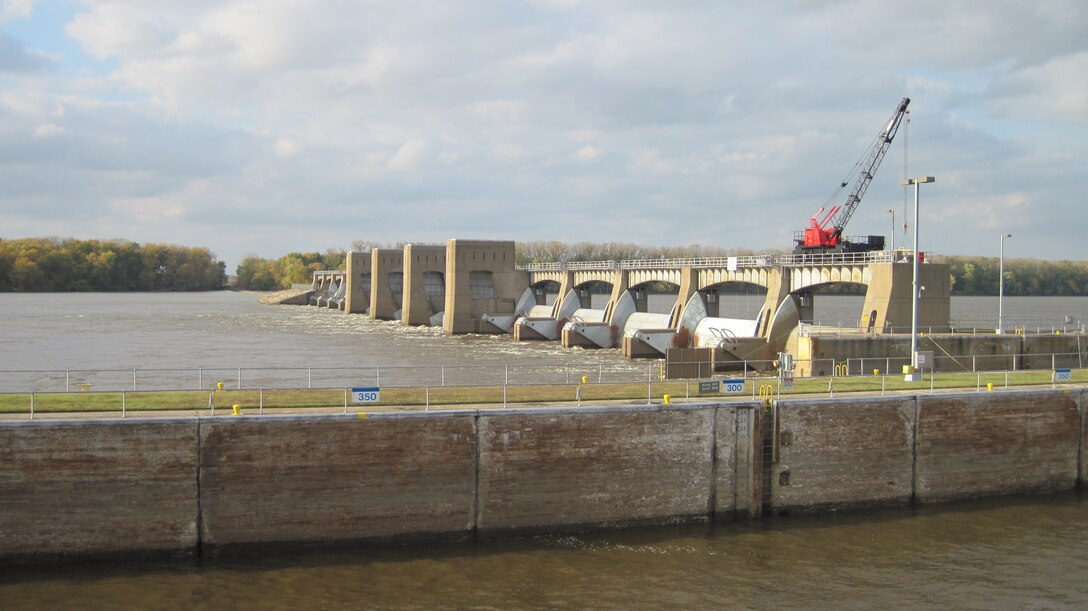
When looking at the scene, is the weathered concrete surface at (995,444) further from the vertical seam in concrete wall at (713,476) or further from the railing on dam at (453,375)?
the railing on dam at (453,375)

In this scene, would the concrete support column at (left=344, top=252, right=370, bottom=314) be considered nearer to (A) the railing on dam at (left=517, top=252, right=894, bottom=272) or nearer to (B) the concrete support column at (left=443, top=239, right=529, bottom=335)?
(B) the concrete support column at (left=443, top=239, right=529, bottom=335)

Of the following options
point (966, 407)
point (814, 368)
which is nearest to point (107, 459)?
point (966, 407)

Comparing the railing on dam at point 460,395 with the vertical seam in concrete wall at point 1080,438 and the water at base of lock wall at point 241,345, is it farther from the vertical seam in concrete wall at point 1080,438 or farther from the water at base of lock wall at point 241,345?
the water at base of lock wall at point 241,345

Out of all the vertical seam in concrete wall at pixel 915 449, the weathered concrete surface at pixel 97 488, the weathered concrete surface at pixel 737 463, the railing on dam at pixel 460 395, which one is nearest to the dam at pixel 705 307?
the railing on dam at pixel 460 395

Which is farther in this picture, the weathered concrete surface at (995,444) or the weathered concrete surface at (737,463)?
the weathered concrete surface at (995,444)

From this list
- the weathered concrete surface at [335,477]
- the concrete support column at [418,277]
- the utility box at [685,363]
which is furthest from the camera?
the concrete support column at [418,277]

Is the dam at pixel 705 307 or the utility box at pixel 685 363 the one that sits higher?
the dam at pixel 705 307

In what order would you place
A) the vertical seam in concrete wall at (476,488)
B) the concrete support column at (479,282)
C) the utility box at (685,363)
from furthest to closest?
the concrete support column at (479,282), the utility box at (685,363), the vertical seam in concrete wall at (476,488)

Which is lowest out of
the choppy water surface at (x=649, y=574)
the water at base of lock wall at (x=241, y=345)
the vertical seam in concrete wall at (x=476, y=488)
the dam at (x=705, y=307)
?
the choppy water surface at (x=649, y=574)

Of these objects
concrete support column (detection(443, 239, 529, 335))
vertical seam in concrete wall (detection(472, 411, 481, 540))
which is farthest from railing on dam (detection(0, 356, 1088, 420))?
concrete support column (detection(443, 239, 529, 335))

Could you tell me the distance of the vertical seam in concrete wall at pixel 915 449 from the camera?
26312mm

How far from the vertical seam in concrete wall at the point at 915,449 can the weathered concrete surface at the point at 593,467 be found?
663cm

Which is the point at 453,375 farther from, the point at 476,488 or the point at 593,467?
the point at 476,488

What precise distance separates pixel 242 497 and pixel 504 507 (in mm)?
6404
